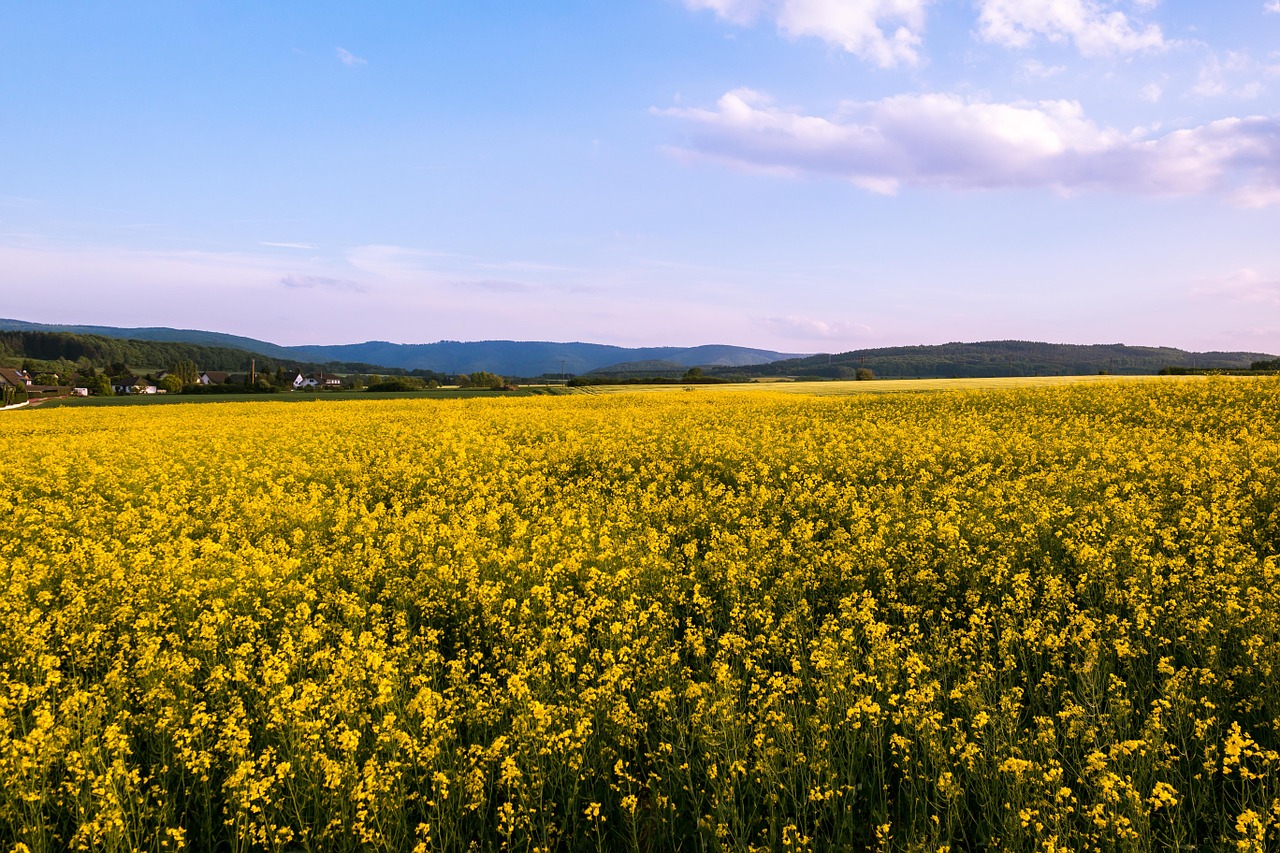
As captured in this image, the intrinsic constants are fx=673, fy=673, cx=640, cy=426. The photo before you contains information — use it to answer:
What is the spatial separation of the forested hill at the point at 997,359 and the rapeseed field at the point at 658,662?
115m

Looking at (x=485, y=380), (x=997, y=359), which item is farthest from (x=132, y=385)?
(x=997, y=359)

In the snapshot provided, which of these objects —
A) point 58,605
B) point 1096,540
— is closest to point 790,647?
point 1096,540

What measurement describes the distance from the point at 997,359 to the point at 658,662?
150m

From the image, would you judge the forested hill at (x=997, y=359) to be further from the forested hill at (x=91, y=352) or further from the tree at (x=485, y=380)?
the forested hill at (x=91, y=352)

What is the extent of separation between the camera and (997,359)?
13625 cm

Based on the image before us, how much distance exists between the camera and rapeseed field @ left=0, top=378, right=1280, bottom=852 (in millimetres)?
4141

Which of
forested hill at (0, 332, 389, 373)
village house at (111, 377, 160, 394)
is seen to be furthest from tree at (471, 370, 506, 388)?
forested hill at (0, 332, 389, 373)

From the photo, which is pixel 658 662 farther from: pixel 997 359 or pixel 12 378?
pixel 997 359

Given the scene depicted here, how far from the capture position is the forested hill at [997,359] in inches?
4774

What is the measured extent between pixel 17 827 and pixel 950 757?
6037mm

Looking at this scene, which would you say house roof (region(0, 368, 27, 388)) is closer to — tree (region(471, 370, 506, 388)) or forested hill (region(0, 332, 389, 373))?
forested hill (region(0, 332, 389, 373))

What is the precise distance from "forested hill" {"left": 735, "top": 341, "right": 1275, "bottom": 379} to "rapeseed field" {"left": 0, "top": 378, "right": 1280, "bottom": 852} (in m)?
115

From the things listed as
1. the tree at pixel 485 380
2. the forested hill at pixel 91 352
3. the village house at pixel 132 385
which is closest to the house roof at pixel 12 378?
the village house at pixel 132 385

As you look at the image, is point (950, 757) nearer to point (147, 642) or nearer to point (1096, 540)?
point (1096, 540)
